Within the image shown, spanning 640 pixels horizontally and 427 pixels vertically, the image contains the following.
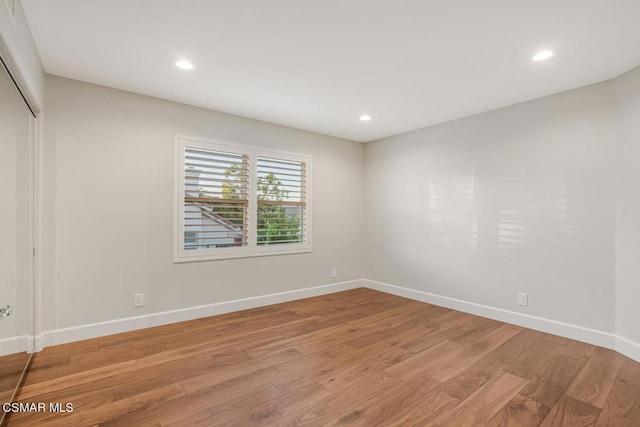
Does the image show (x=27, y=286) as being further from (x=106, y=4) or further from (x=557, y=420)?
(x=557, y=420)

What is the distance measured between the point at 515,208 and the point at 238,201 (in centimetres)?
318

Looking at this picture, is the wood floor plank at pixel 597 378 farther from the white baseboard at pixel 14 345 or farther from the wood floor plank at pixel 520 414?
the white baseboard at pixel 14 345

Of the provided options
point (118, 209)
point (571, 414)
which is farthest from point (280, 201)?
point (571, 414)

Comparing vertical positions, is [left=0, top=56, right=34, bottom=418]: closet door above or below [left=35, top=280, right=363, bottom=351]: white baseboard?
above

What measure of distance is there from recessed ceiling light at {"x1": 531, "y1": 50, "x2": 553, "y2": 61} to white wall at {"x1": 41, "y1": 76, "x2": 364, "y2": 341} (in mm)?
2962

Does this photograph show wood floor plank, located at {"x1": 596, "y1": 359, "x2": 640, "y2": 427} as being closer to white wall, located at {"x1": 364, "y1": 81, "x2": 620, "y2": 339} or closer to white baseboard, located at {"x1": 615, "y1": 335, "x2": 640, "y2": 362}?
white baseboard, located at {"x1": 615, "y1": 335, "x2": 640, "y2": 362}

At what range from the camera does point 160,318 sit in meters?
3.30

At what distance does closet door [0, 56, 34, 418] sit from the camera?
6.09 feet

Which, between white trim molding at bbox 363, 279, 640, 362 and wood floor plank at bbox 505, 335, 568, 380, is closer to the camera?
wood floor plank at bbox 505, 335, 568, 380

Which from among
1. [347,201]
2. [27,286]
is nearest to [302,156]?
[347,201]

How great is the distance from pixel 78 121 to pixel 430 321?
4.11 m

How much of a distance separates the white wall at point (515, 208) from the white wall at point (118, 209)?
7.10 feet

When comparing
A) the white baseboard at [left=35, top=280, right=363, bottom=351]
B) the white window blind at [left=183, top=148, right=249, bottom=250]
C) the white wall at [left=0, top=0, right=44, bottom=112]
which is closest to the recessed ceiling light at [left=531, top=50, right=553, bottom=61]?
the white window blind at [left=183, top=148, right=249, bottom=250]

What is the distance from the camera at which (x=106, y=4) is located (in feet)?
6.23
